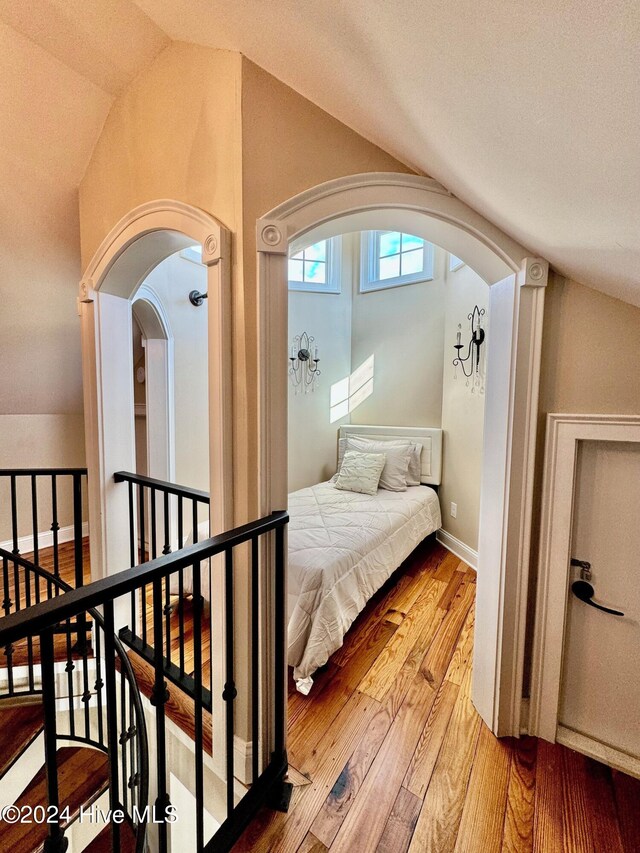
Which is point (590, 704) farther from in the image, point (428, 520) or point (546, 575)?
point (428, 520)

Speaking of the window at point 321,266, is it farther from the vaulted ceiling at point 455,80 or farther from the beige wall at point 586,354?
the beige wall at point 586,354

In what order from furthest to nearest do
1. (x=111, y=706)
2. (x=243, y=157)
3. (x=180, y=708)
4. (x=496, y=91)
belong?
(x=180, y=708) → (x=243, y=157) → (x=111, y=706) → (x=496, y=91)

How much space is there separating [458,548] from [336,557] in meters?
1.91

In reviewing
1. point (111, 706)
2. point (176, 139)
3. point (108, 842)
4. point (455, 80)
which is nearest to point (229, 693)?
point (111, 706)

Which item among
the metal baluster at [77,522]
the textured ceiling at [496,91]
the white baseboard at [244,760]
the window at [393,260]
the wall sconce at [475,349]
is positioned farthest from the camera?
the window at [393,260]

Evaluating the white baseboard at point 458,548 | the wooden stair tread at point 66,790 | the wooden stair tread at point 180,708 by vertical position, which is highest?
the white baseboard at point 458,548

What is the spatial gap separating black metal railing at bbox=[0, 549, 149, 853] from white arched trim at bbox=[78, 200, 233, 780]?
12.6 inches

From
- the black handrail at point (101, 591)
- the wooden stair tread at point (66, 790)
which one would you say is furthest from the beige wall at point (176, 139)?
the wooden stair tread at point (66, 790)

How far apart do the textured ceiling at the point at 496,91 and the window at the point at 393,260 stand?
2828 millimetres

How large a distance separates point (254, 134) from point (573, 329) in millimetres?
1471

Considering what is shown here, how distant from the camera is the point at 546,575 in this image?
1.57 meters

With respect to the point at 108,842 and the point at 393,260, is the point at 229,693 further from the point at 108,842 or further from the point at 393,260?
the point at 393,260

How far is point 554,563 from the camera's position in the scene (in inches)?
61.2

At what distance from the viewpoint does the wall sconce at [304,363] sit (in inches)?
162
